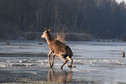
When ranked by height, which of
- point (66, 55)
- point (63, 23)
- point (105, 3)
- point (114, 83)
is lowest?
point (114, 83)

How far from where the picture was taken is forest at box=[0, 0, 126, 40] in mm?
117375

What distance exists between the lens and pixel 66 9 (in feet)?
467

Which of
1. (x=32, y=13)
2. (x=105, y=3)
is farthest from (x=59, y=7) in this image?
(x=105, y=3)

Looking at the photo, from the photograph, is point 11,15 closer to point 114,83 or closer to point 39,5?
point 39,5

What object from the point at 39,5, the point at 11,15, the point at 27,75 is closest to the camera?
the point at 27,75

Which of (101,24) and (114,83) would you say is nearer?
(114,83)

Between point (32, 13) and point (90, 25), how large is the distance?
1051 inches

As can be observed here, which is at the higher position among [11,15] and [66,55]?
[11,15]

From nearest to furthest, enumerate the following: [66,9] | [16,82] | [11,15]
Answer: [16,82] < [11,15] < [66,9]

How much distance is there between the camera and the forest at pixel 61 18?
117 meters

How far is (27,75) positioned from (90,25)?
12920 cm

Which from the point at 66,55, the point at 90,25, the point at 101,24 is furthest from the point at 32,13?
the point at 66,55

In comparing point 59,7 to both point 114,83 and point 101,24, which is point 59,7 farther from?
point 114,83

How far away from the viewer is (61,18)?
13575 cm
